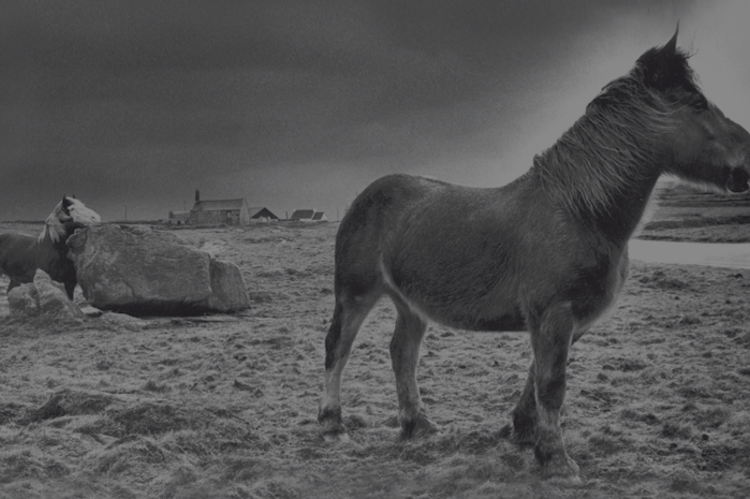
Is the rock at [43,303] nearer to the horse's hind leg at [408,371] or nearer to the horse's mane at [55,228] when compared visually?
the horse's mane at [55,228]

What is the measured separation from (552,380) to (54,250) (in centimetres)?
1204

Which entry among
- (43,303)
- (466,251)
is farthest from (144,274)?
(466,251)

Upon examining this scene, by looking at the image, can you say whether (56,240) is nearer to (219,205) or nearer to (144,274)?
(144,274)

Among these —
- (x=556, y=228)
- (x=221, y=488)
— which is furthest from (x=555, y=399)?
(x=221, y=488)

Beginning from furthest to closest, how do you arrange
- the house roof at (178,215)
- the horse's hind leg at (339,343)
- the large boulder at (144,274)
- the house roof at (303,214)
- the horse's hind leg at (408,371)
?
the house roof at (303,214) < the house roof at (178,215) < the large boulder at (144,274) < the horse's hind leg at (339,343) < the horse's hind leg at (408,371)

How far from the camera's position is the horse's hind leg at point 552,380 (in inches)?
183

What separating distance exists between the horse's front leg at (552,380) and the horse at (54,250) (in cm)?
1146

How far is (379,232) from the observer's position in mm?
5840

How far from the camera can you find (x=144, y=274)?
41.7 feet

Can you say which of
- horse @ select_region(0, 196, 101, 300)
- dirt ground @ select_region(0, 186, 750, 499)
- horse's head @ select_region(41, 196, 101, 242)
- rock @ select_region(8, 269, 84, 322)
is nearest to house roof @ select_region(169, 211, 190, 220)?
horse @ select_region(0, 196, 101, 300)

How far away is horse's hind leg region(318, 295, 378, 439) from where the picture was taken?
19.1 feet

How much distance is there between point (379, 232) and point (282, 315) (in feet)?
24.3

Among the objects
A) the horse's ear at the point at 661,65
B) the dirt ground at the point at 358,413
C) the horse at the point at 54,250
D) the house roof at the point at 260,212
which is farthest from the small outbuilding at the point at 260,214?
the horse's ear at the point at 661,65

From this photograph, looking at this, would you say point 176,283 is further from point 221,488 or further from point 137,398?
point 221,488
